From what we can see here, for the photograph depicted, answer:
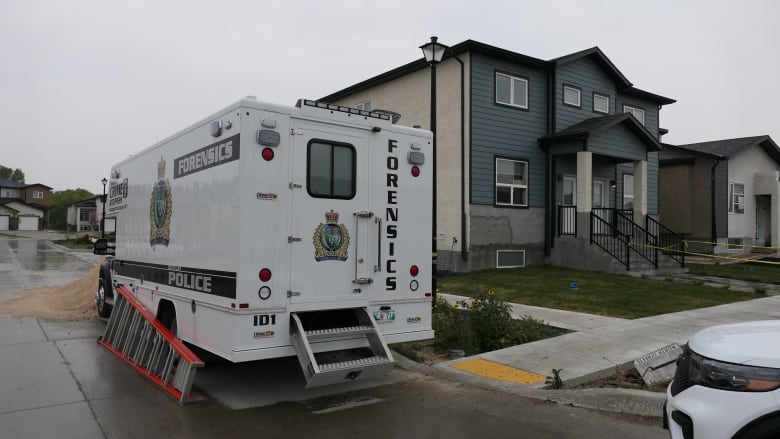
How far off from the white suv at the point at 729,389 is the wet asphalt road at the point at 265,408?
1745 mm

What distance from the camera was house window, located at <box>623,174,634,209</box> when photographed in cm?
2218

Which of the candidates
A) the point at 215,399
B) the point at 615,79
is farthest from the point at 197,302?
the point at 615,79

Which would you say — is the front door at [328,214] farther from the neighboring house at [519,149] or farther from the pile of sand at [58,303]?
the neighboring house at [519,149]

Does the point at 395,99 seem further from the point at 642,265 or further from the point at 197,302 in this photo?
the point at 197,302

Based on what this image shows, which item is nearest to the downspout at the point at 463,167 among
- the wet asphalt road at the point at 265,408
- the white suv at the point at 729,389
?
the wet asphalt road at the point at 265,408

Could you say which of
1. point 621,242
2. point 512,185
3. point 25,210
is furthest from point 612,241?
point 25,210

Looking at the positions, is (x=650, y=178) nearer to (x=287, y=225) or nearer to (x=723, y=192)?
(x=723, y=192)

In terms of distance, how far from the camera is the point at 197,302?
6309 millimetres

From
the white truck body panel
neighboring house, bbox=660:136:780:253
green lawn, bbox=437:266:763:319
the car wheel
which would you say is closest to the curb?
the white truck body panel

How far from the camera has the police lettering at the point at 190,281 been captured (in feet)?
20.0

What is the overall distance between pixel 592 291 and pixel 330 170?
9.36 meters

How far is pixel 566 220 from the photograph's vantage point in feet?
63.9

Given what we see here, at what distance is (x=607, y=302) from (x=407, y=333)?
6771mm

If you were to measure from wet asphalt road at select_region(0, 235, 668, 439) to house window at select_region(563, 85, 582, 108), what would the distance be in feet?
50.3
